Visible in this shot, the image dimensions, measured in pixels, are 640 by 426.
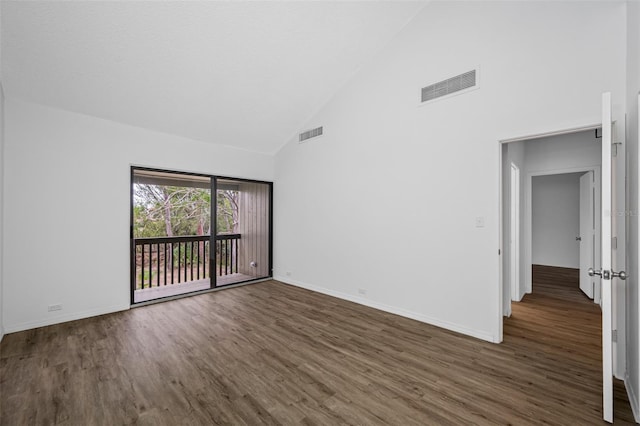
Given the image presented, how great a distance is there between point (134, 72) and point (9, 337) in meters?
3.26

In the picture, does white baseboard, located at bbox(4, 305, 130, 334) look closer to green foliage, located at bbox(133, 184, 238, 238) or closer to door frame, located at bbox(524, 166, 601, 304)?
green foliage, located at bbox(133, 184, 238, 238)

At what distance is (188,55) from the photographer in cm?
319

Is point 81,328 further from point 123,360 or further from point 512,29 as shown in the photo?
point 512,29

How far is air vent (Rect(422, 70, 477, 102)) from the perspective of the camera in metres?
3.09

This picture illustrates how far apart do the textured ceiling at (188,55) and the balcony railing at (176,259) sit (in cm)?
188

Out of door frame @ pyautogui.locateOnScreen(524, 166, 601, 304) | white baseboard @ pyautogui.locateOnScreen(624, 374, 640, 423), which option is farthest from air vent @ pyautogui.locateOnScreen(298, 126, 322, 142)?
white baseboard @ pyautogui.locateOnScreen(624, 374, 640, 423)

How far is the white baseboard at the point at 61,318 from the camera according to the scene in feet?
10.2

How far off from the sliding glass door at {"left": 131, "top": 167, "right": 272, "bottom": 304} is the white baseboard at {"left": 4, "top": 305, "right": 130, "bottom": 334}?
0.93 ft

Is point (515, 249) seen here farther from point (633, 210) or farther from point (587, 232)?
point (633, 210)

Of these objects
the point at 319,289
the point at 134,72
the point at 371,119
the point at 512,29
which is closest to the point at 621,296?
the point at 512,29

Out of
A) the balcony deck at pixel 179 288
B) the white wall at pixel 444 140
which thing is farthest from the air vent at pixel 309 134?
the balcony deck at pixel 179 288

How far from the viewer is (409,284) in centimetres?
359

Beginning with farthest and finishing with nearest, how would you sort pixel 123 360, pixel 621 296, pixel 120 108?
pixel 120 108 → pixel 123 360 → pixel 621 296

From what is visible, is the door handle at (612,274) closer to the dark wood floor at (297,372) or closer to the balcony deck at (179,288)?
the dark wood floor at (297,372)
